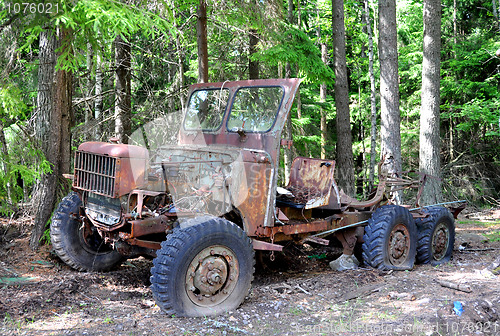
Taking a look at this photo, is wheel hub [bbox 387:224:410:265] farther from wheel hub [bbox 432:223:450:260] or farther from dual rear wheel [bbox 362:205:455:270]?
wheel hub [bbox 432:223:450:260]

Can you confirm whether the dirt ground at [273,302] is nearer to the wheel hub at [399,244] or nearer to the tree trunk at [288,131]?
the wheel hub at [399,244]

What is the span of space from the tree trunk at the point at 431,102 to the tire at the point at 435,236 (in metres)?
3.53

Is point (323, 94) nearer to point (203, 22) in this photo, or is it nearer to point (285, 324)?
point (203, 22)

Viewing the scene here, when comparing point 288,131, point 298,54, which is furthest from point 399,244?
point 288,131

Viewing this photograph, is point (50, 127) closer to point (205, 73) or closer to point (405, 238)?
point (205, 73)

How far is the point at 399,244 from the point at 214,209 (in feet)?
10.0

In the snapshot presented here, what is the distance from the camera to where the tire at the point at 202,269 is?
423 centimetres

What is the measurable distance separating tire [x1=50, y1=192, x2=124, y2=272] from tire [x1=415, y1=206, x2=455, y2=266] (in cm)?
472

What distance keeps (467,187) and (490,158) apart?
2717 millimetres

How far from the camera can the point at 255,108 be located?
18.7 feet

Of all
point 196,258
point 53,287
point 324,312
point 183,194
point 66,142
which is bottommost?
point 324,312

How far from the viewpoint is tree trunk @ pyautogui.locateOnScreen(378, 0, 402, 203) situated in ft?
30.8

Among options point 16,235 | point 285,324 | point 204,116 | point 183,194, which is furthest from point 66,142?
point 285,324

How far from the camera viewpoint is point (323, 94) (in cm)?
1908
